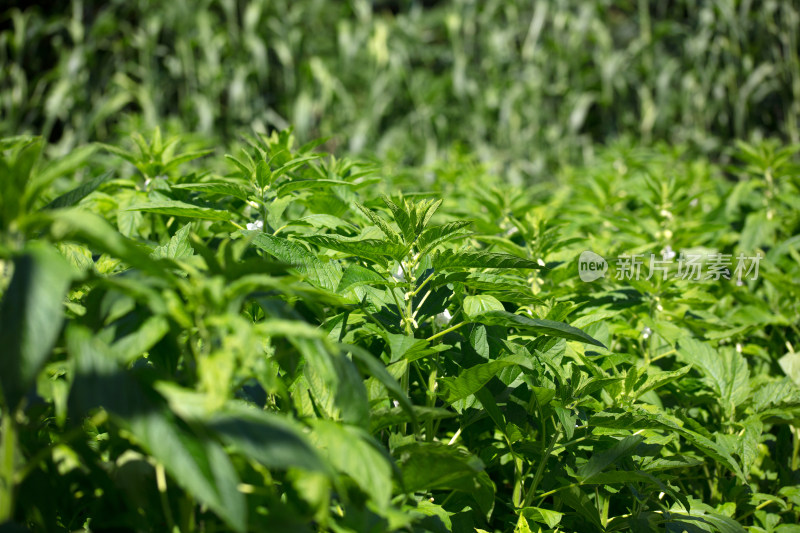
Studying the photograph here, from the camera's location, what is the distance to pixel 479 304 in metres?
1.12

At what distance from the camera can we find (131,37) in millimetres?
5598

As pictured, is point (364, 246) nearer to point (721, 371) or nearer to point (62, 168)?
point (62, 168)

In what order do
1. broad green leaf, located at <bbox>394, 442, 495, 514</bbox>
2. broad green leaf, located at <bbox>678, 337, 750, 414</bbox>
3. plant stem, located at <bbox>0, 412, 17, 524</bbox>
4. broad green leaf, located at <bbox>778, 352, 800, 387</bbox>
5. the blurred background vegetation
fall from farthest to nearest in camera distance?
the blurred background vegetation < broad green leaf, located at <bbox>778, 352, 800, 387</bbox> < broad green leaf, located at <bbox>678, 337, 750, 414</bbox> < broad green leaf, located at <bbox>394, 442, 495, 514</bbox> < plant stem, located at <bbox>0, 412, 17, 524</bbox>

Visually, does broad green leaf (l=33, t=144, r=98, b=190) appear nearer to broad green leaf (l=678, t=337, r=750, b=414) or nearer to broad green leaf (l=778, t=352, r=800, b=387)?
Result: broad green leaf (l=678, t=337, r=750, b=414)

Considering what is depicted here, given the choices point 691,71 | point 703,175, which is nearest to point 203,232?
point 703,175

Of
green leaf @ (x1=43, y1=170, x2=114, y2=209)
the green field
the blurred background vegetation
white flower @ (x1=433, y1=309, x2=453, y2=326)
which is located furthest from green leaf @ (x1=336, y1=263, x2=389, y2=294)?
the blurred background vegetation

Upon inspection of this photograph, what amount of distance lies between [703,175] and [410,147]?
340 cm

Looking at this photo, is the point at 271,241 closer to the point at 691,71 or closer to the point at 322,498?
the point at 322,498

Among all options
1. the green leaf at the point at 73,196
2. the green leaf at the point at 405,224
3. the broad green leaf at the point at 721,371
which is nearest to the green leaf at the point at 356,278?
the green leaf at the point at 405,224

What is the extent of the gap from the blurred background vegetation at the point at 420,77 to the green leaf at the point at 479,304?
4334 mm

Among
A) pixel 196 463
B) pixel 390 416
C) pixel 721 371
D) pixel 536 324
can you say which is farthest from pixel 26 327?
pixel 721 371

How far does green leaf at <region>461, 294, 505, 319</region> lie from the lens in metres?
1.11

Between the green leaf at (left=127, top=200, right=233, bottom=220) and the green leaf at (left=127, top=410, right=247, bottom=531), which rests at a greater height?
the green leaf at (left=127, top=200, right=233, bottom=220)

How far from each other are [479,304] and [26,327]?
734mm
